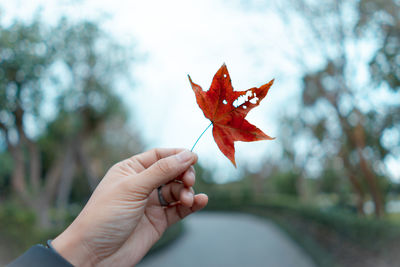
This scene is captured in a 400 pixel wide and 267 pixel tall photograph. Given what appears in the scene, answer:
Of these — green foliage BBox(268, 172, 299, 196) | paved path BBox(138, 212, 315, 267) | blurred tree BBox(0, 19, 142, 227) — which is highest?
blurred tree BBox(0, 19, 142, 227)

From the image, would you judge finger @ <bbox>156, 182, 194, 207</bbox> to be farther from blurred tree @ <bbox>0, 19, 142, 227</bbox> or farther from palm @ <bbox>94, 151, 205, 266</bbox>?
blurred tree @ <bbox>0, 19, 142, 227</bbox>

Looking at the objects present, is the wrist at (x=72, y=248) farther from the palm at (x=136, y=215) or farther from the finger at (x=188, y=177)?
the finger at (x=188, y=177)

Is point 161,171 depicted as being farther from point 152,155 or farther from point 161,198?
point 161,198

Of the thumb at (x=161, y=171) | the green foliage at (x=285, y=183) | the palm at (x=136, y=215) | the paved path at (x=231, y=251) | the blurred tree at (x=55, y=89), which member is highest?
the blurred tree at (x=55, y=89)

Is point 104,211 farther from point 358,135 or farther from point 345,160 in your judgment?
point 345,160

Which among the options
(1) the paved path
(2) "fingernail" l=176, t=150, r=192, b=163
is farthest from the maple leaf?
(1) the paved path

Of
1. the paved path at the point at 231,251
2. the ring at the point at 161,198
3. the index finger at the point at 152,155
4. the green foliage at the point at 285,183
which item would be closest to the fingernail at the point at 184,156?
the index finger at the point at 152,155

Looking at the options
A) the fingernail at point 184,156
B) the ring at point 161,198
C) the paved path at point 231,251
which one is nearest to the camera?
the fingernail at point 184,156
